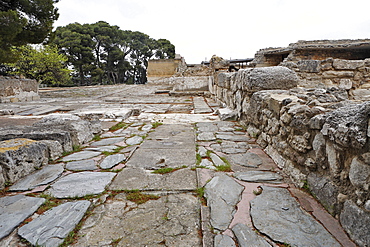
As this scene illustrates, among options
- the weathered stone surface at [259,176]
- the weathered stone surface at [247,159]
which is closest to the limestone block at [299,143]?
the weathered stone surface at [259,176]

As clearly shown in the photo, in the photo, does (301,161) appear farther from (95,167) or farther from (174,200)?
(95,167)

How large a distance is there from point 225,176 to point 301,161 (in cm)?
69

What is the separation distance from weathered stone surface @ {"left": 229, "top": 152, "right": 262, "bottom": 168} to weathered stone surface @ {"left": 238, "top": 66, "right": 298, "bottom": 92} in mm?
1378

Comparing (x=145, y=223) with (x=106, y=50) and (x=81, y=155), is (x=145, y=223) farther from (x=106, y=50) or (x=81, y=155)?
(x=106, y=50)

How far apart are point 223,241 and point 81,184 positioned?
1.36 metres

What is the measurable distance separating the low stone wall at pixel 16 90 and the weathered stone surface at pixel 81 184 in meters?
8.43

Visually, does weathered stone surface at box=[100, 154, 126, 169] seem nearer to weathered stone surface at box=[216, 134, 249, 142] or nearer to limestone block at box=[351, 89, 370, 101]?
weathered stone surface at box=[216, 134, 249, 142]

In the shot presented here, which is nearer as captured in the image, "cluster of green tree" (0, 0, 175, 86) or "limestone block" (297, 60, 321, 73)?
"limestone block" (297, 60, 321, 73)

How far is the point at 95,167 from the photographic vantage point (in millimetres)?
2381

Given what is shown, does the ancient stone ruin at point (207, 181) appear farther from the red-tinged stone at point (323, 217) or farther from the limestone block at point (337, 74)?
the limestone block at point (337, 74)

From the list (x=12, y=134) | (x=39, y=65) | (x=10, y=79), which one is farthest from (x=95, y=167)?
(x=39, y=65)

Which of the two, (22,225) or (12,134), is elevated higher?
(12,134)

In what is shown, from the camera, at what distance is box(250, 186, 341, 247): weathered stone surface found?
4.26 ft

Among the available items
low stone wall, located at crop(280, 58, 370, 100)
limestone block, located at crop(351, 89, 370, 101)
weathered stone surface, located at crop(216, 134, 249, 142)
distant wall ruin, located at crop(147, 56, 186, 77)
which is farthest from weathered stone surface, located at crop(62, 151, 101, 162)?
distant wall ruin, located at crop(147, 56, 186, 77)
